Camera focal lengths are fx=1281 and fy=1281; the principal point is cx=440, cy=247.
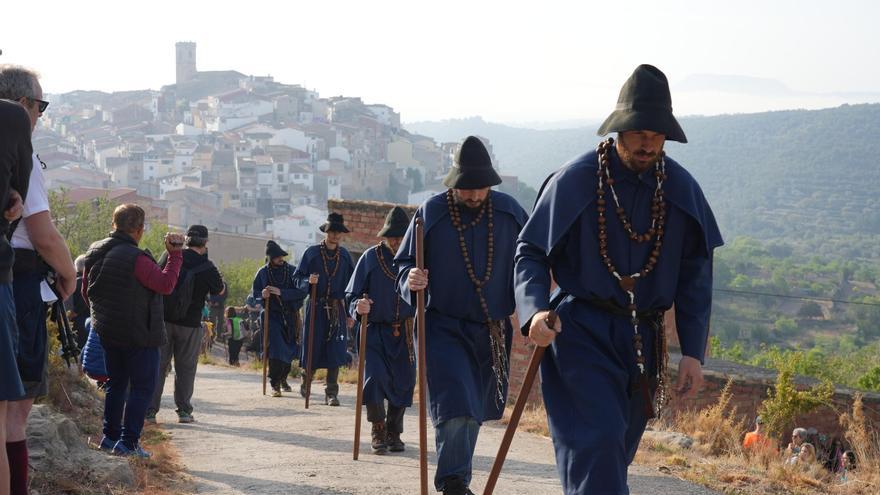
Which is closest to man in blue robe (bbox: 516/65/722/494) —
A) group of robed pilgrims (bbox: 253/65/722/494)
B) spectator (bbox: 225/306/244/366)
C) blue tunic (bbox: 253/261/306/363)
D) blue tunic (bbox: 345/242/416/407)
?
group of robed pilgrims (bbox: 253/65/722/494)

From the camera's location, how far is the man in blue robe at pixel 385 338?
32.8 feet

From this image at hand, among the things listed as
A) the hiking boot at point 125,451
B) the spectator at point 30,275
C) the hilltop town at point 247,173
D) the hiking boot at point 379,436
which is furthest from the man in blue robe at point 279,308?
the hilltop town at point 247,173

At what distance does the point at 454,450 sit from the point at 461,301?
91 cm

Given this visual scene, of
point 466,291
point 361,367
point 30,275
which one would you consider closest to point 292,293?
point 361,367

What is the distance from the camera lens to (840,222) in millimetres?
188750

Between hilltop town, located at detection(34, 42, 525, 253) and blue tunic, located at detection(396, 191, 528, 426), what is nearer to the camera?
blue tunic, located at detection(396, 191, 528, 426)

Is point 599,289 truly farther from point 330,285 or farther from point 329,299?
point 329,299

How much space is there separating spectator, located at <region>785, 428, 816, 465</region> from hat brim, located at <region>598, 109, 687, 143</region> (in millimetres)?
4724

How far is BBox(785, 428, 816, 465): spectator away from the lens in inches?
387

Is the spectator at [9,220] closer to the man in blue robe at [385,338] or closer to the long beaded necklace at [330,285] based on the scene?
the man in blue robe at [385,338]

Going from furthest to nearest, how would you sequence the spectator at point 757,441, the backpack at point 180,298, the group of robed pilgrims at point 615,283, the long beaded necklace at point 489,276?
1. the backpack at point 180,298
2. the spectator at point 757,441
3. the long beaded necklace at point 489,276
4. the group of robed pilgrims at point 615,283

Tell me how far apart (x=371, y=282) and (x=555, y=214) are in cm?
516

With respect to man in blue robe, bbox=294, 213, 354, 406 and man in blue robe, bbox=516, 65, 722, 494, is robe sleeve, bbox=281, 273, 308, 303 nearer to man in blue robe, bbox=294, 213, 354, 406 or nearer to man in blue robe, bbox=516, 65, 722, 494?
man in blue robe, bbox=294, 213, 354, 406

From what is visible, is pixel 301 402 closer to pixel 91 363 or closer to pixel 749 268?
pixel 91 363
